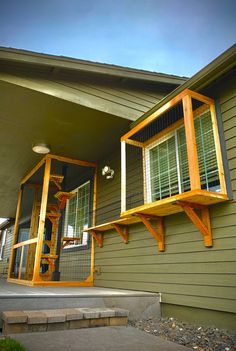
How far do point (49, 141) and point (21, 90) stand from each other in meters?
1.55

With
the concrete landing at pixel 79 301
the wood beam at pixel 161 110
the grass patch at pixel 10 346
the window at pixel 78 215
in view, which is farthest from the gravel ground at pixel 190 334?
the window at pixel 78 215

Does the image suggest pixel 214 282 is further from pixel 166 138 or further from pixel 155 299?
pixel 166 138

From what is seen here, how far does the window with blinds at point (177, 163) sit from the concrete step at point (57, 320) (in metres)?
1.68

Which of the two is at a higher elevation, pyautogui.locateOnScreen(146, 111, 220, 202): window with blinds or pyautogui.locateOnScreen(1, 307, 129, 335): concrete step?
pyautogui.locateOnScreen(146, 111, 220, 202): window with blinds

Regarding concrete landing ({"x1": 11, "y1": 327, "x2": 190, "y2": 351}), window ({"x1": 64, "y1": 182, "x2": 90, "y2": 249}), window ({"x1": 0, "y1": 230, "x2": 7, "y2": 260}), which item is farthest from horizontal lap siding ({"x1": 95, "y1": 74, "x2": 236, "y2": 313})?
window ({"x1": 0, "y1": 230, "x2": 7, "y2": 260})

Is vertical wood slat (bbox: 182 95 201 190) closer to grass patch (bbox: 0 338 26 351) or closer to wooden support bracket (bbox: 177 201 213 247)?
wooden support bracket (bbox: 177 201 213 247)

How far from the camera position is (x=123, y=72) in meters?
4.33

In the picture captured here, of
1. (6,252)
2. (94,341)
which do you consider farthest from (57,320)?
(6,252)

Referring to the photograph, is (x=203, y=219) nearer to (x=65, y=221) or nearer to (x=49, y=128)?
(x=49, y=128)

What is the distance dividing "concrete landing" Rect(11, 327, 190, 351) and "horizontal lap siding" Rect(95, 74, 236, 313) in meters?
0.77

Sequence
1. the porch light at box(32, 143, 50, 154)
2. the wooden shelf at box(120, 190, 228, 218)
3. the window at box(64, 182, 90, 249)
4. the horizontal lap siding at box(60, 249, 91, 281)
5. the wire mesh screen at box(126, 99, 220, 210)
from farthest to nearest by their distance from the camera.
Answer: the window at box(64, 182, 90, 249)
the horizontal lap siding at box(60, 249, 91, 281)
the porch light at box(32, 143, 50, 154)
the wire mesh screen at box(126, 99, 220, 210)
the wooden shelf at box(120, 190, 228, 218)

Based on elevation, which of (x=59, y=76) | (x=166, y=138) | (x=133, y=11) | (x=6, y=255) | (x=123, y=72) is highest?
(x=133, y=11)

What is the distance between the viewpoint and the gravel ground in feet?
7.41

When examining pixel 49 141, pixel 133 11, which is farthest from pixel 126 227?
pixel 133 11
